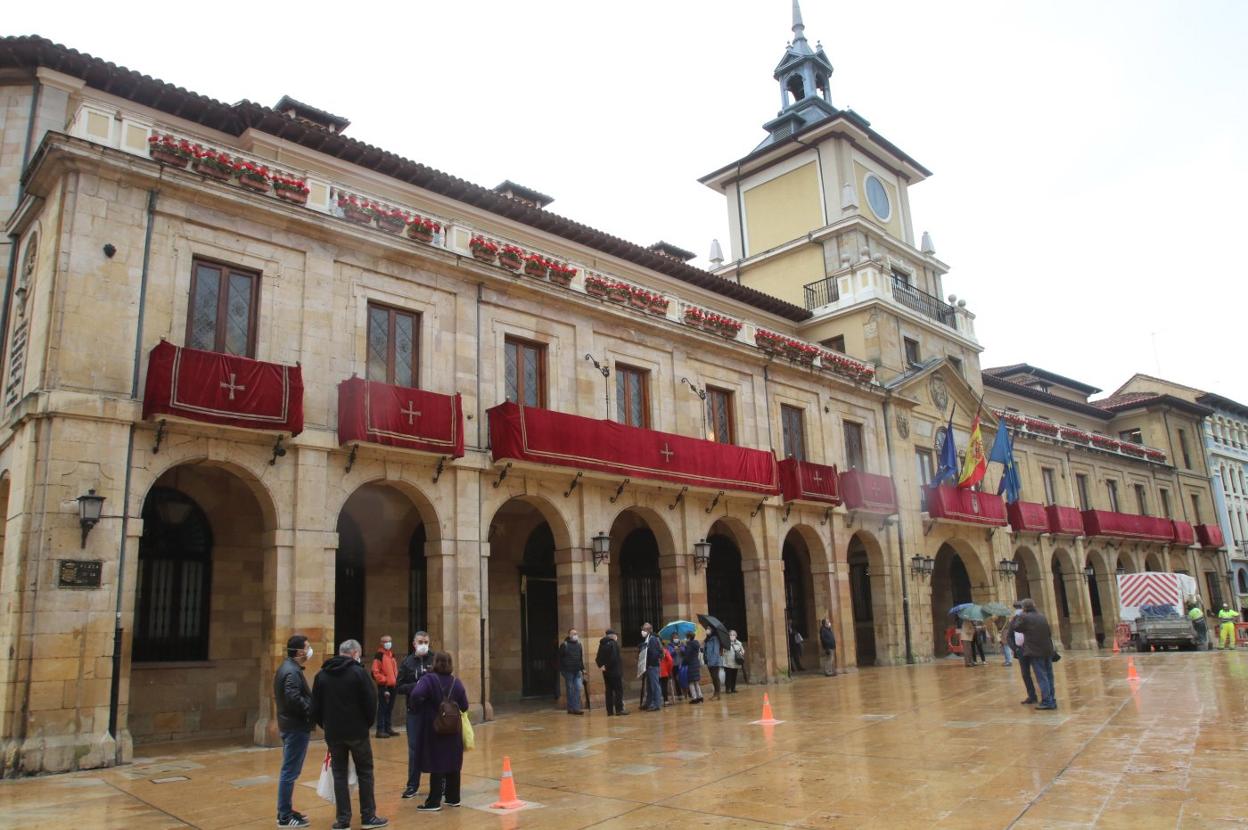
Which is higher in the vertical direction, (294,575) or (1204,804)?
(294,575)

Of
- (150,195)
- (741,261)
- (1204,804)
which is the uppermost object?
(741,261)

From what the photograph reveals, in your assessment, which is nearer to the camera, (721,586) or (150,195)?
(150,195)

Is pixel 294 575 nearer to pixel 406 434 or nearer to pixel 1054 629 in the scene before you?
pixel 406 434

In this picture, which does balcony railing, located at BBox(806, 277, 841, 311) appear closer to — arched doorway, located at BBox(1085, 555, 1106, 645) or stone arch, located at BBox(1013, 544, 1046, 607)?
stone arch, located at BBox(1013, 544, 1046, 607)

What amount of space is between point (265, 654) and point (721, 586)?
47.2ft

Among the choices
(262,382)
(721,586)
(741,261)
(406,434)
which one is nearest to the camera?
(262,382)

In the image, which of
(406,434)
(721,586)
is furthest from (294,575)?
(721,586)

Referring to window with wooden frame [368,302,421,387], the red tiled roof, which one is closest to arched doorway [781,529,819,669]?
the red tiled roof

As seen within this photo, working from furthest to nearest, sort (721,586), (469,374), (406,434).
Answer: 1. (721,586)
2. (469,374)
3. (406,434)

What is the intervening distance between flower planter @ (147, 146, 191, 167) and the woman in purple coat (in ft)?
32.5

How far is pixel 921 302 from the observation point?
32625 millimetres

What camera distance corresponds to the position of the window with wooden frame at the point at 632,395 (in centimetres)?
2069

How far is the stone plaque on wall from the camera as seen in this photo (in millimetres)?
A: 11992

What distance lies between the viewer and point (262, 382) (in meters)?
13.8
